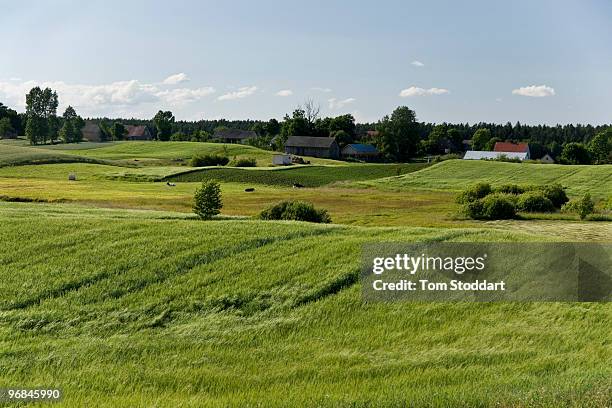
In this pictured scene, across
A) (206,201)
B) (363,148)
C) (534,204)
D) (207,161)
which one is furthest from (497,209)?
(363,148)

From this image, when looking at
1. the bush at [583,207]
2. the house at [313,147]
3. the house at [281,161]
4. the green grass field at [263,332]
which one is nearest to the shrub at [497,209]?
the bush at [583,207]

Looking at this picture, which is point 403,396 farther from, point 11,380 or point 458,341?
point 11,380

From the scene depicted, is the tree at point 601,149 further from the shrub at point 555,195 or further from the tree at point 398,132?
the shrub at point 555,195

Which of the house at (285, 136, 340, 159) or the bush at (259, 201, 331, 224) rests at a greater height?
the house at (285, 136, 340, 159)

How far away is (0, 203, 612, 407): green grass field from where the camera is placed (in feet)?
37.9

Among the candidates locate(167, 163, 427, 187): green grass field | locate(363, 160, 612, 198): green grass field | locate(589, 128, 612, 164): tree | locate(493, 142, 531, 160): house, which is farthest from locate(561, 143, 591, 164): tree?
locate(167, 163, 427, 187): green grass field

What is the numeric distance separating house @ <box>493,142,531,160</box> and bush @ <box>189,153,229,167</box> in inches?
3239

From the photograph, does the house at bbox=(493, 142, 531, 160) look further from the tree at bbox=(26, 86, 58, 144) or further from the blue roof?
the tree at bbox=(26, 86, 58, 144)

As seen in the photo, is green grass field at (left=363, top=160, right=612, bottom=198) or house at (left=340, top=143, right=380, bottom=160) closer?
green grass field at (left=363, top=160, right=612, bottom=198)

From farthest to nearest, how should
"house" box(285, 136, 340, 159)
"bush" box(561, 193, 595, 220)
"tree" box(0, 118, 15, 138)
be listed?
"tree" box(0, 118, 15, 138), "house" box(285, 136, 340, 159), "bush" box(561, 193, 595, 220)

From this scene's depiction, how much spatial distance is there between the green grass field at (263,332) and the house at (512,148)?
158634mm

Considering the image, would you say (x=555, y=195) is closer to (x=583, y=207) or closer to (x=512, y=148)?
(x=583, y=207)

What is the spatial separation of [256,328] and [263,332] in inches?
12.1

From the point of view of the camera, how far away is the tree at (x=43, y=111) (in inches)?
7067
